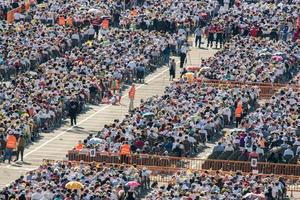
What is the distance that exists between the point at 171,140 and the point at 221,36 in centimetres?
2759

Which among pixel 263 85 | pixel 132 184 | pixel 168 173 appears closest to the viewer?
pixel 132 184

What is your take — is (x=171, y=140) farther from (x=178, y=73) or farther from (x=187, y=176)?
(x=178, y=73)

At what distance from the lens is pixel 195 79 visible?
340 ft

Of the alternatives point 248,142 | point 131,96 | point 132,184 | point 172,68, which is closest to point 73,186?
point 132,184

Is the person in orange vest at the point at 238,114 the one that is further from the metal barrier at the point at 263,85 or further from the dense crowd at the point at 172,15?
the dense crowd at the point at 172,15

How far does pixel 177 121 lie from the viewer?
93.0 meters

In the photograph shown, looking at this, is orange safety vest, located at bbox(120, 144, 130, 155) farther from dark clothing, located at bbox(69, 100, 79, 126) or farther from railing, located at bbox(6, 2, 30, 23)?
railing, located at bbox(6, 2, 30, 23)

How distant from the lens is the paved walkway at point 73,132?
294 ft

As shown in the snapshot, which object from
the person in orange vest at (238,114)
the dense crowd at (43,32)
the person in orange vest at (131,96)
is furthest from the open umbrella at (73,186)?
the dense crowd at (43,32)

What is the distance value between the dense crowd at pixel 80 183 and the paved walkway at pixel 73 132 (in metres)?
4.52

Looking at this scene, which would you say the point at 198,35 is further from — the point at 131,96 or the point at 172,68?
the point at 131,96

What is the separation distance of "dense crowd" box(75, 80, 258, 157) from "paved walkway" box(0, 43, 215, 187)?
2655mm

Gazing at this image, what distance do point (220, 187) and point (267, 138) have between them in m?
8.98

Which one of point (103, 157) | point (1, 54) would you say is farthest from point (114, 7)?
point (103, 157)
